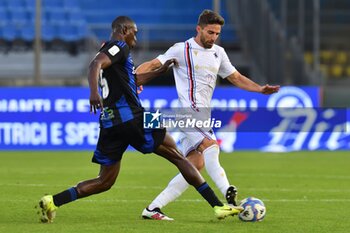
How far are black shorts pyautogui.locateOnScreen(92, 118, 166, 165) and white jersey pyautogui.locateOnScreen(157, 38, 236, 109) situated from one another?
2.99 feet

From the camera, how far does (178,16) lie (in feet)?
116

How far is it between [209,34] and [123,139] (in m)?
1.49

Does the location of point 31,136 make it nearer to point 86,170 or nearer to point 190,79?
point 86,170

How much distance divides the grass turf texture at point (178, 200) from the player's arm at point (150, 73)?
4.72 ft

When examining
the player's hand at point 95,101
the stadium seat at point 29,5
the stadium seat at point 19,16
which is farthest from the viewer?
the stadium seat at point 29,5

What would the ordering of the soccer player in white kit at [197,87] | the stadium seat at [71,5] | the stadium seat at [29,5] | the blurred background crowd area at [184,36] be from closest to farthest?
the soccer player in white kit at [197,87], the blurred background crowd area at [184,36], the stadium seat at [71,5], the stadium seat at [29,5]

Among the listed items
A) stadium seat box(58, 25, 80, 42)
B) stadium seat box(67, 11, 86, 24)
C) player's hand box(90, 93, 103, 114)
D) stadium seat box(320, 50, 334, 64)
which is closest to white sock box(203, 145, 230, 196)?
player's hand box(90, 93, 103, 114)

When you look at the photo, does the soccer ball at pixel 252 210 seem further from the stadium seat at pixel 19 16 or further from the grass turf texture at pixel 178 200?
the stadium seat at pixel 19 16

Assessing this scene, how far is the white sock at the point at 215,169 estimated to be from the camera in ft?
32.9

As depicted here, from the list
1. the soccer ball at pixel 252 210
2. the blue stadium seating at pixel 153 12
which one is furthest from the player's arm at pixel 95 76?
the blue stadium seating at pixel 153 12

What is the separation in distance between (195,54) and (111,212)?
2.06 m

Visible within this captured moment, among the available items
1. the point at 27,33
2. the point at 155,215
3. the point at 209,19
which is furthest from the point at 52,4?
the point at 155,215

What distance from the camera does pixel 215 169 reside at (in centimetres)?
1010

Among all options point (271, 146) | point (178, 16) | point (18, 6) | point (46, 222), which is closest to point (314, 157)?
point (271, 146)
